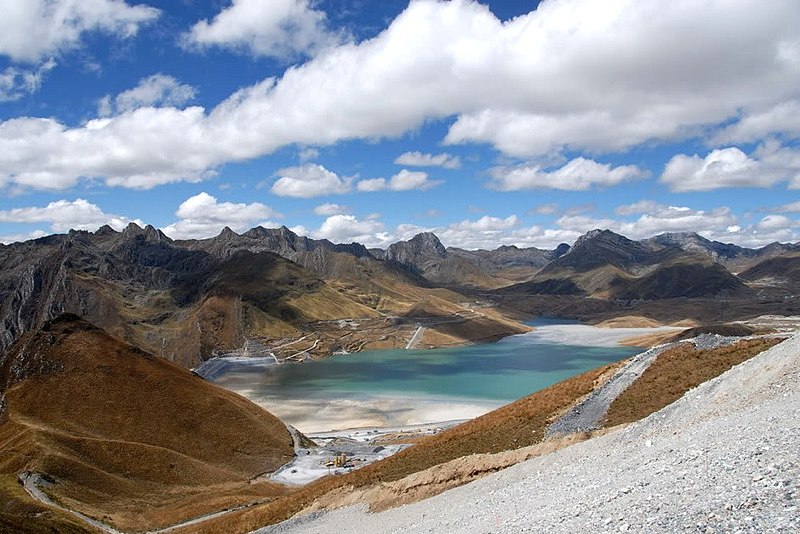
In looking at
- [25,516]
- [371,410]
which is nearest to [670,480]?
[25,516]

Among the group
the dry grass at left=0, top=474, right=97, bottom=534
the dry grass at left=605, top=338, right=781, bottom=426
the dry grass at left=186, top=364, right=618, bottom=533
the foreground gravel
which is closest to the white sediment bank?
the dry grass at left=0, top=474, right=97, bottom=534

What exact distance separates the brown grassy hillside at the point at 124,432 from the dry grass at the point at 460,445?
22.0 m

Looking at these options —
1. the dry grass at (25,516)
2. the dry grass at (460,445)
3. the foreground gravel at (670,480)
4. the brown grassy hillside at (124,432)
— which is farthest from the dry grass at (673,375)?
the brown grassy hillside at (124,432)

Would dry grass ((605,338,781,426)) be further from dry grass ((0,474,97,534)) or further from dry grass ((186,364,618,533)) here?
dry grass ((0,474,97,534))

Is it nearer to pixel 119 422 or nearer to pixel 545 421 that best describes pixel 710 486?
pixel 545 421

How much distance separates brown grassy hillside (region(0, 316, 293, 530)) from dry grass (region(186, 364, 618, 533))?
22012mm

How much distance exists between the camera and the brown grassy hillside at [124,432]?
226ft

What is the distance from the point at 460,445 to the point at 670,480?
90.1ft

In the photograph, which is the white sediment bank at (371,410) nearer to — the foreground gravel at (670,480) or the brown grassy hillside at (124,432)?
the brown grassy hillside at (124,432)

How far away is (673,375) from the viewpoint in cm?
4150

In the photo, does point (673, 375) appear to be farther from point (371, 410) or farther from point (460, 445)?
point (371, 410)

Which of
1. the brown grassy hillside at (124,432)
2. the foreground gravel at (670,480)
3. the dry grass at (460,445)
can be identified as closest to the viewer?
the foreground gravel at (670,480)

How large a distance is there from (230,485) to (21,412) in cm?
3960

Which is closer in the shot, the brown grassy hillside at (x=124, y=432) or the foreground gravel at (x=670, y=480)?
the foreground gravel at (x=670, y=480)
